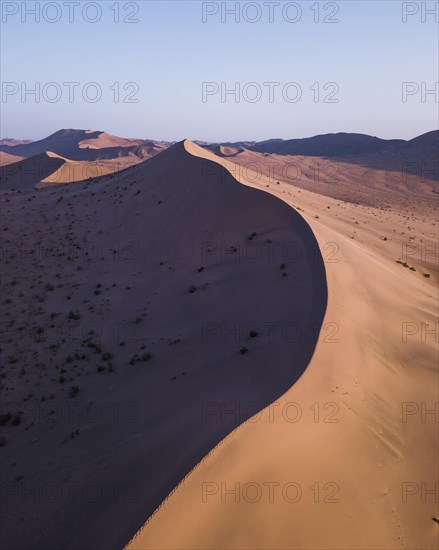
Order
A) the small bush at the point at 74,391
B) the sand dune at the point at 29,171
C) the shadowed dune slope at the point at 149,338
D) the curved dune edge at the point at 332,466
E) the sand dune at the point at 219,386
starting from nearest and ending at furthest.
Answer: the curved dune edge at the point at 332,466
the sand dune at the point at 219,386
the shadowed dune slope at the point at 149,338
the small bush at the point at 74,391
the sand dune at the point at 29,171

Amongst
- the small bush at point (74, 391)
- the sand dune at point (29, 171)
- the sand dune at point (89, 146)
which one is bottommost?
the small bush at point (74, 391)

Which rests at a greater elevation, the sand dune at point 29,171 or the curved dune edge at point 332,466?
the sand dune at point 29,171

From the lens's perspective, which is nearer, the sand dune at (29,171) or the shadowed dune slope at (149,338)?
the shadowed dune slope at (149,338)

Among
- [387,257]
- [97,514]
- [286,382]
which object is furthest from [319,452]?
[387,257]

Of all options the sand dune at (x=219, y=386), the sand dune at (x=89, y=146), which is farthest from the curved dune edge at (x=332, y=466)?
the sand dune at (x=89, y=146)

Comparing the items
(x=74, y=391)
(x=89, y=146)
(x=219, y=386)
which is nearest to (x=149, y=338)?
(x=74, y=391)

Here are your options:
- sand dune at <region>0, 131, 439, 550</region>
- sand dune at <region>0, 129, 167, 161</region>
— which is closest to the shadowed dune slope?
sand dune at <region>0, 131, 439, 550</region>

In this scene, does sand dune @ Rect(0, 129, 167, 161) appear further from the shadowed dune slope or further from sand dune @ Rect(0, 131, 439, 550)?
sand dune @ Rect(0, 131, 439, 550)

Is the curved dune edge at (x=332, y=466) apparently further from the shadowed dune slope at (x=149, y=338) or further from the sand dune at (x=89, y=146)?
the sand dune at (x=89, y=146)
